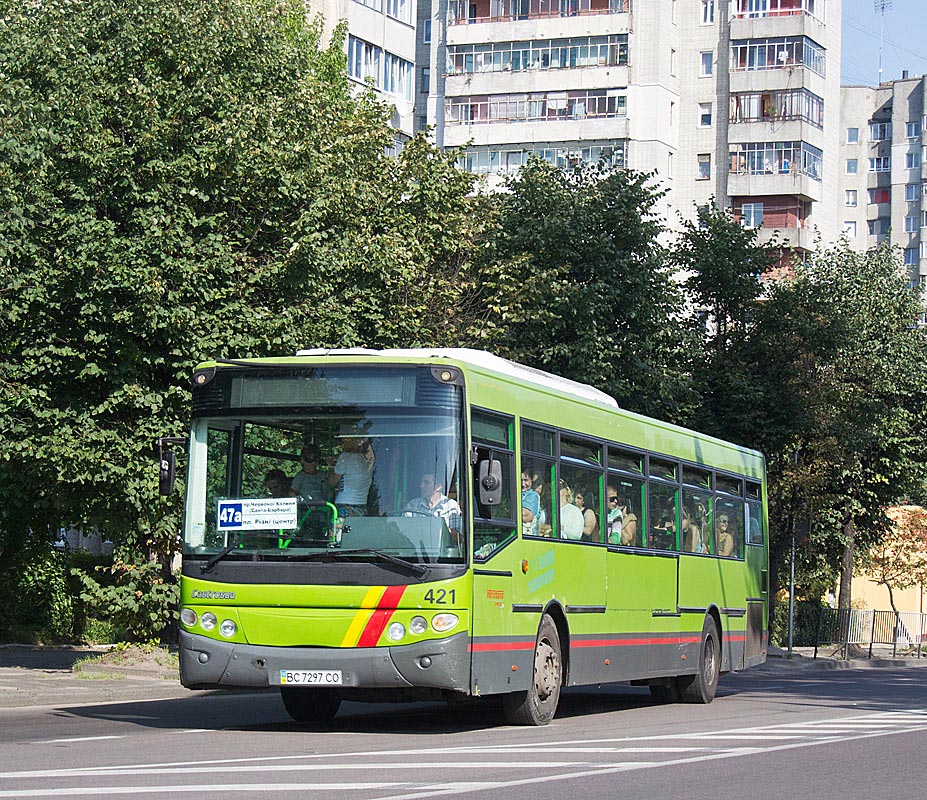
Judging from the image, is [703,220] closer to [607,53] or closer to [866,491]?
[866,491]

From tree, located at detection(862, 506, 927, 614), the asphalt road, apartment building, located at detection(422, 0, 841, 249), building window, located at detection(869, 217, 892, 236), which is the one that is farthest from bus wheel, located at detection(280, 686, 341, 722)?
building window, located at detection(869, 217, 892, 236)

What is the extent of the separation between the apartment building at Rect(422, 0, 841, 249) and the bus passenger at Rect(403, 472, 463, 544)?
5054 centimetres

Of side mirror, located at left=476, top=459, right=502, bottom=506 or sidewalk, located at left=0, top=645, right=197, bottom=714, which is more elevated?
side mirror, located at left=476, top=459, right=502, bottom=506

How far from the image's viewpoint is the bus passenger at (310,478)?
14312mm

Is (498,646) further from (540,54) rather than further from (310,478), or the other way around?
(540,54)

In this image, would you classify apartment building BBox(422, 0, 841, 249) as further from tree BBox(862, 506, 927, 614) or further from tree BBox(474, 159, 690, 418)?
tree BBox(474, 159, 690, 418)

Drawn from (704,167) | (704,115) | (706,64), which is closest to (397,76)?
(704,115)

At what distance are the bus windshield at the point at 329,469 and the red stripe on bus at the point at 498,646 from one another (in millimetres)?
779

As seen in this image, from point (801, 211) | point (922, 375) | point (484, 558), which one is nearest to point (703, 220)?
point (922, 375)

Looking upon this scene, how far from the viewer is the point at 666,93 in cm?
7006

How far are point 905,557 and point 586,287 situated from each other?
92.5 ft

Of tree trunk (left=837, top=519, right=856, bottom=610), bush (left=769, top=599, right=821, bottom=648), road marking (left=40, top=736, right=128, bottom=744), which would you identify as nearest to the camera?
road marking (left=40, top=736, right=128, bottom=744)

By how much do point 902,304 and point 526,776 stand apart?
38862 millimetres

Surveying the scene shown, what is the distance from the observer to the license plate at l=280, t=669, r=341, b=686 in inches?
555
